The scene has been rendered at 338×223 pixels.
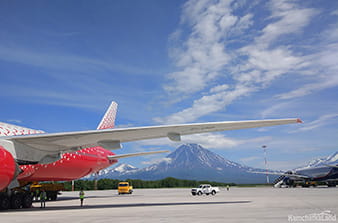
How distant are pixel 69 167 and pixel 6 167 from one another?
9845mm

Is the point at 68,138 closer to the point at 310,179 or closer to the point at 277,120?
the point at 277,120

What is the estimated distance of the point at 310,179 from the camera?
62.5 m

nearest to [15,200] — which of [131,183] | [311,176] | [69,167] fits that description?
[69,167]

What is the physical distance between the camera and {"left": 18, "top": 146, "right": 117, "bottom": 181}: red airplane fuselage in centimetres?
2127

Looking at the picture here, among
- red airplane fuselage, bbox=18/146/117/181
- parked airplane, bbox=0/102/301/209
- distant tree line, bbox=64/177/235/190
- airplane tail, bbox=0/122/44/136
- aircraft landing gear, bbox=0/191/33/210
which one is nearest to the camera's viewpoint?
parked airplane, bbox=0/102/301/209

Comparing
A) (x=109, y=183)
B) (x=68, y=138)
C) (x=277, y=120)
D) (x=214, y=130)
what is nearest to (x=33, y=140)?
(x=68, y=138)

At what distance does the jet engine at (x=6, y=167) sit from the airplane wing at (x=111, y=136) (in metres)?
0.99

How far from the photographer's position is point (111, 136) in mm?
17062

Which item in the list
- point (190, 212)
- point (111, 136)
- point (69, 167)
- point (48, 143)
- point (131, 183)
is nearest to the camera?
point (190, 212)

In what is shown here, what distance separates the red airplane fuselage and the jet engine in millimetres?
4495

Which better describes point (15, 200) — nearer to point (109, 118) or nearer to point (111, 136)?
point (111, 136)

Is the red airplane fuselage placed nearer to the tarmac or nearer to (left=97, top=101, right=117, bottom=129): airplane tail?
the tarmac

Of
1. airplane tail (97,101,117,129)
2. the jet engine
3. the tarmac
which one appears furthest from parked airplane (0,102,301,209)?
airplane tail (97,101,117,129)

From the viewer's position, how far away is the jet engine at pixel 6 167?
14867 millimetres
